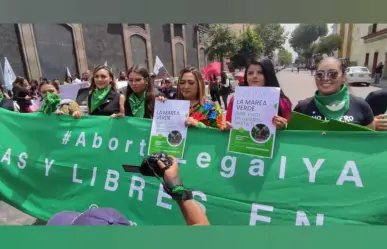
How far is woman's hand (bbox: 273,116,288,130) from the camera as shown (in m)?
1.98

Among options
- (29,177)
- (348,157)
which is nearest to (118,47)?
(29,177)

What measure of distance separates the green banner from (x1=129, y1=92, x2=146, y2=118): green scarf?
0.25 m

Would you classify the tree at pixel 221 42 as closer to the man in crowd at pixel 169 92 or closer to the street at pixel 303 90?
the street at pixel 303 90

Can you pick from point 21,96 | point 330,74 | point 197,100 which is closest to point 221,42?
point 21,96

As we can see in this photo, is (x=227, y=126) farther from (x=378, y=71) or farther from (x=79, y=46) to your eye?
(x=378, y=71)

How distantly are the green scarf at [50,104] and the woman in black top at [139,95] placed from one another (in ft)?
2.57

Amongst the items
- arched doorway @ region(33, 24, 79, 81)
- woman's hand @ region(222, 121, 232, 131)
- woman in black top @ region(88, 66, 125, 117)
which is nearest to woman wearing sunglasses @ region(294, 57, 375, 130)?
woman's hand @ region(222, 121, 232, 131)

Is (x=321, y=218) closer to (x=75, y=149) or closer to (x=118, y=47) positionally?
(x=75, y=149)

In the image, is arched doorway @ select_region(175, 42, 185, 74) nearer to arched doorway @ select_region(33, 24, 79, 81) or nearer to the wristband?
arched doorway @ select_region(33, 24, 79, 81)

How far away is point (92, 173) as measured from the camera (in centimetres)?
250

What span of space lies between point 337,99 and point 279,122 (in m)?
0.48

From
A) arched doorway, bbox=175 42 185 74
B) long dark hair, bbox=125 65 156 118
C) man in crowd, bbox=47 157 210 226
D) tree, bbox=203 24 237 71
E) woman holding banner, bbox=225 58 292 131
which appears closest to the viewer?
man in crowd, bbox=47 157 210 226

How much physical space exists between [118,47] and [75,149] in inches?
694

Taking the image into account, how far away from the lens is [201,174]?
2191 millimetres
